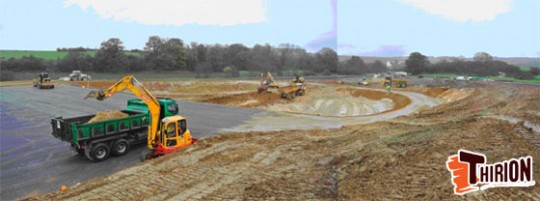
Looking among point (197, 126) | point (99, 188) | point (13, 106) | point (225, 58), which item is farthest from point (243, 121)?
point (225, 58)

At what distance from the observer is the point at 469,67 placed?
65.6 metres

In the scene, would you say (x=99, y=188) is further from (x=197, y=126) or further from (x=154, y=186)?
(x=197, y=126)

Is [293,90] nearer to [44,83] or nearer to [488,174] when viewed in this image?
[488,174]

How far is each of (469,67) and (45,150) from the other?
72.8m

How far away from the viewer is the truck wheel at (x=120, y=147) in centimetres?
1169

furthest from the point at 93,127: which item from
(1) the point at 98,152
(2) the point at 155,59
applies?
(2) the point at 155,59

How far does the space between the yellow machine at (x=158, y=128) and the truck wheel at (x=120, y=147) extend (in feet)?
4.01

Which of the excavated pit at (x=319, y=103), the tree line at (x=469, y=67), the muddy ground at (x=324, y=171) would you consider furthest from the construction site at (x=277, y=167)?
the tree line at (x=469, y=67)

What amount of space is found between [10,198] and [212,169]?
17.0 ft

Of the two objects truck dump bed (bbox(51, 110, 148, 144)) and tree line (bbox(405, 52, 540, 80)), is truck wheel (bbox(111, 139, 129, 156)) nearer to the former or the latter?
truck dump bed (bbox(51, 110, 148, 144))

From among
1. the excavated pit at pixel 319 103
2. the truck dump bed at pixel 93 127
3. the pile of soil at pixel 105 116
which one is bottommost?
the excavated pit at pixel 319 103

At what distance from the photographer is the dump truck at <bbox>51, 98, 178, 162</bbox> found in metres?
11.0

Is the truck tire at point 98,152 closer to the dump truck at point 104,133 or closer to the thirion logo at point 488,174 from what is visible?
the dump truck at point 104,133

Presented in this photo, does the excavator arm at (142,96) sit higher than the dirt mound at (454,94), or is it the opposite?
the excavator arm at (142,96)
